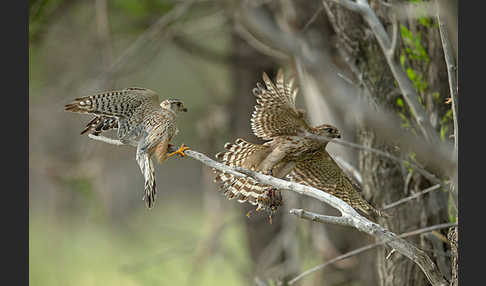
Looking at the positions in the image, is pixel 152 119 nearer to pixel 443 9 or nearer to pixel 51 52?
pixel 443 9

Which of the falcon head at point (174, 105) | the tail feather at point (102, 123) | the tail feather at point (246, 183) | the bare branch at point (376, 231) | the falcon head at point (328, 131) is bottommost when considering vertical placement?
the bare branch at point (376, 231)

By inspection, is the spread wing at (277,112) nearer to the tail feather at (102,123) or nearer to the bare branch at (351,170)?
the tail feather at (102,123)

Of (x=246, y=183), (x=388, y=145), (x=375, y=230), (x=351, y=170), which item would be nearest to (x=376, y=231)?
(x=375, y=230)

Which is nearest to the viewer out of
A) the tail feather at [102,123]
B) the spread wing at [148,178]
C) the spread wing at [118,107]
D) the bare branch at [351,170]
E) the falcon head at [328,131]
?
the spread wing at [148,178]

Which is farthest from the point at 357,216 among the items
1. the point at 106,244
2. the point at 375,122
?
the point at 106,244

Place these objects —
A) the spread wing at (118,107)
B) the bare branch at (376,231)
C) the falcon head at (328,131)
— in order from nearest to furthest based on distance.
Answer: the bare branch at (376,231), the spread wing at (118,107), the falcon head at (328,131)

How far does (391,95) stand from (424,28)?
1.60 feet

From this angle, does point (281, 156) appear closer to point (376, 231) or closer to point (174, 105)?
point (174, 105)

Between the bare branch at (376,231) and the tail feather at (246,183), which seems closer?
the bare branch at (376,231)

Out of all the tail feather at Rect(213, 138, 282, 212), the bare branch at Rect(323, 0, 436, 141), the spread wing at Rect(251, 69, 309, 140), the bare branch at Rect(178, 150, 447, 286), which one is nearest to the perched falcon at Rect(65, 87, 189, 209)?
the tail feather at Rect(213, 138, 282, 212)

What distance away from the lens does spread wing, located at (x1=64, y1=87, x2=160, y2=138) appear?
98.7 inches

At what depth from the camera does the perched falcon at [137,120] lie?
2.56 m

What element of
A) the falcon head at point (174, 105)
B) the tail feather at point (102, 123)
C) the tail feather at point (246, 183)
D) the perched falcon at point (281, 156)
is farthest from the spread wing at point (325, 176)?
the tail feather at point (102, 123)

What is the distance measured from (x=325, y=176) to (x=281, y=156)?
27cm
